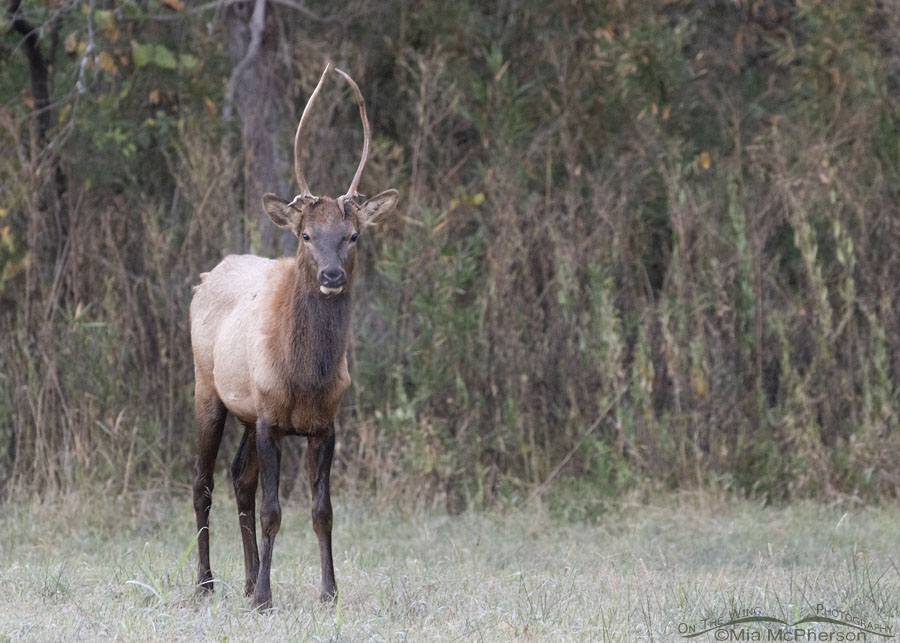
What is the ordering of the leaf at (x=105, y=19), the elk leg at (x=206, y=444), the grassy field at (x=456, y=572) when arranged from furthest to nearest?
the leaf at (x=105, y=19)
the elk leg at (x=206, y=444)
the grassy field at (x=456, y=572)

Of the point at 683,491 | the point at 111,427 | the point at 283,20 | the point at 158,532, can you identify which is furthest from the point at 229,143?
the point at 683,491

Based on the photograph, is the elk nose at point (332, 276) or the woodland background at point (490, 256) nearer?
the elk nose at point (332, 276)

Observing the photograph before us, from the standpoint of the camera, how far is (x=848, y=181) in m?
10.3

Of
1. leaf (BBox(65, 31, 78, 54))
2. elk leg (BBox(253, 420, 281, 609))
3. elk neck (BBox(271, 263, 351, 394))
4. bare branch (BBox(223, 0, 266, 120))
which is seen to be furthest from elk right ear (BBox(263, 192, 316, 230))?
bare branch (BBox(223, 0, 266, 120))

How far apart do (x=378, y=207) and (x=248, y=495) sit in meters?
1.64

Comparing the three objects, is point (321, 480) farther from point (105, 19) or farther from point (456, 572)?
point (105, 19)

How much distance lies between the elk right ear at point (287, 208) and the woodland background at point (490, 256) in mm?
3089

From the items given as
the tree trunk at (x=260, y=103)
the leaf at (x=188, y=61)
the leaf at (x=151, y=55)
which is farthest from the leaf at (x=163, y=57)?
the tree trunk at (x=260, y=103)

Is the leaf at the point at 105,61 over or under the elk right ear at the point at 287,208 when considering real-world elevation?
over

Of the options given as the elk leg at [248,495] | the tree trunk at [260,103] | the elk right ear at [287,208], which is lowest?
the elk leg at [248,495]

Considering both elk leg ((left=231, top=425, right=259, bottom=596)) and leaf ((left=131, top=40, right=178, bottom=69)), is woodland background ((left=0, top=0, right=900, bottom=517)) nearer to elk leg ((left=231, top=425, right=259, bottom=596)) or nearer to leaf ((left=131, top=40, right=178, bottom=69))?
leaf ((left=131, top=40, right=178, bottom=69))

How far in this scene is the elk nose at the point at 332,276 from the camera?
19.9 ft

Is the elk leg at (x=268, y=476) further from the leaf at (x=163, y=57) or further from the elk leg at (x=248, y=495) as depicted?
the leaf at (x=163, y=57)

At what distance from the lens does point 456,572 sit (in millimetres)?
6988
